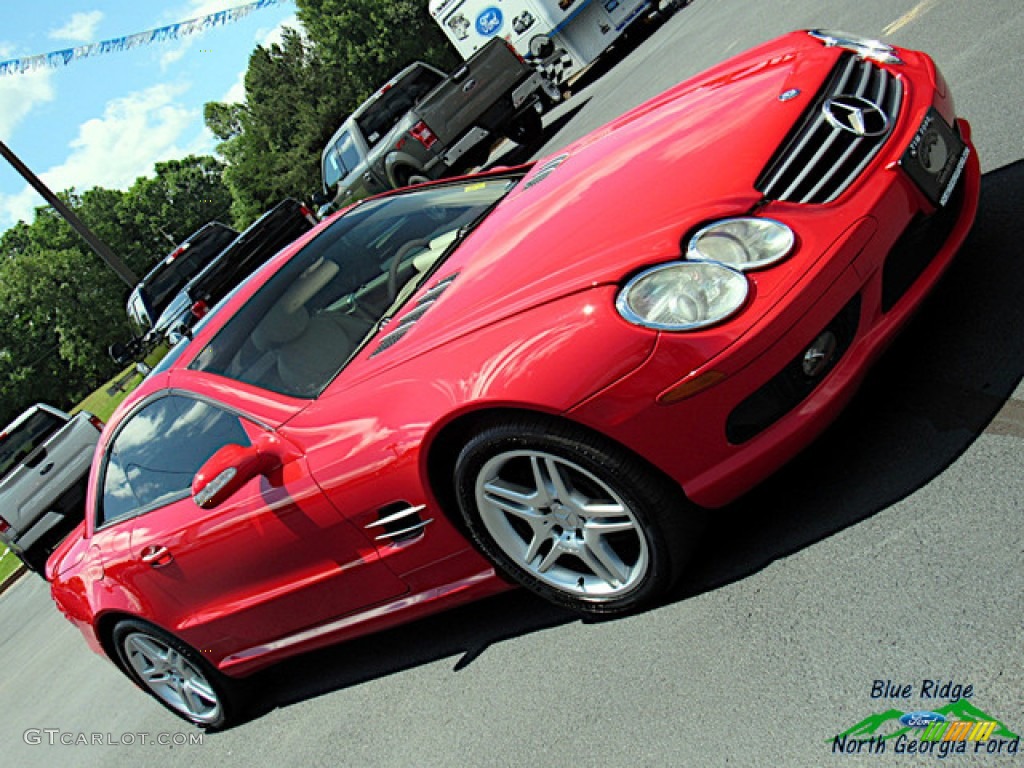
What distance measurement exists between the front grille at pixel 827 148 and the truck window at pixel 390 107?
1295 centimetres

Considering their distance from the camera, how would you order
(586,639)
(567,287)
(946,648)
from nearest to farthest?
(946,648) → (567,287) → (586,639)

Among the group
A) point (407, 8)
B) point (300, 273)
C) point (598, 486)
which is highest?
point (407, 8)

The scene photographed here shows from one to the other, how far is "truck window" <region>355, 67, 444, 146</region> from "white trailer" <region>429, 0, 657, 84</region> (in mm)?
2219

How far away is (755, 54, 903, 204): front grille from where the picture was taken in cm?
278

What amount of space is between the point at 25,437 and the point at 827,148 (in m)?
9.67

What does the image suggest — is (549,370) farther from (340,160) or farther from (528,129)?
(340,160)

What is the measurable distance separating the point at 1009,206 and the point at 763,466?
197 centimetres

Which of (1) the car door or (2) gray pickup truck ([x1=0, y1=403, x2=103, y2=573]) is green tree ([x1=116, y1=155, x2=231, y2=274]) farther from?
(1) the car door

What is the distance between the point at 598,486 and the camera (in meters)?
2.83

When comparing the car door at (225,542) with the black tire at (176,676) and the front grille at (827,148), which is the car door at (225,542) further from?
the front grille at (827,148)

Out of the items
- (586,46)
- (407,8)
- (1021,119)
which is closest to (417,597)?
(1021,119)

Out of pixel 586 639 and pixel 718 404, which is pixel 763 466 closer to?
pixel 718 404

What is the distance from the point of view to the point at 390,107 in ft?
51.4

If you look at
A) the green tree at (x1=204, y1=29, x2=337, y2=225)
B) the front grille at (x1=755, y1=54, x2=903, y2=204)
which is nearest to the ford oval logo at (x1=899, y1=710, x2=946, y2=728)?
the front grille at (x1=755, y1=54, x2=903, y2=204)
